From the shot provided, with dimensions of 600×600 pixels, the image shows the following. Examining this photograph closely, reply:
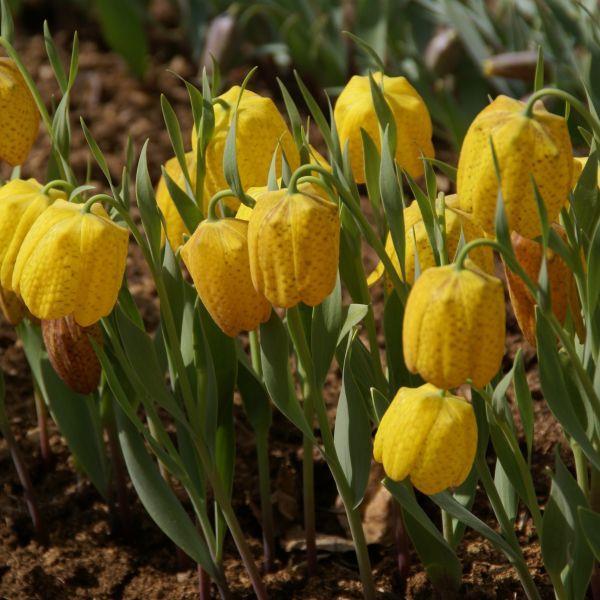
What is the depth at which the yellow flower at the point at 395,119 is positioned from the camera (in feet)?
5.00

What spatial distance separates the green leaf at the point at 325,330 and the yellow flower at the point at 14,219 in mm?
338

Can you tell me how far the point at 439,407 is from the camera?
125 centimetres

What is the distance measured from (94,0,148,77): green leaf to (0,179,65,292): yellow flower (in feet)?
6.76

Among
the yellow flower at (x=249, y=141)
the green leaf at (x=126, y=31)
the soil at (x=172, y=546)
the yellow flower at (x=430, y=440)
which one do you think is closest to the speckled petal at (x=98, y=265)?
the yellow flower at (x=249, y=141)

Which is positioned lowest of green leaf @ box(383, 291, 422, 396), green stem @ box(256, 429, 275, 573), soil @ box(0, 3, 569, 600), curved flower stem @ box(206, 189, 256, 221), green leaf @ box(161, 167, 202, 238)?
soil @ box(0, 3, 569, 600)

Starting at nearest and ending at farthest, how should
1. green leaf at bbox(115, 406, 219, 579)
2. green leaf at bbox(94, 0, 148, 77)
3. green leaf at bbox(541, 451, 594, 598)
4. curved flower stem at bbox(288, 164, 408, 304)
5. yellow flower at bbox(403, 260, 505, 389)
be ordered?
yellow flower at bbox(403, 260, 505, 389) → curved flower stem at bbox(288, 164, 408, 304) → green leaf at bbox(541, 451, 594, 598) → green leaf at bbox(115, 406, 219, 579) → green leaf at bbox(94, 0, 148, 77)

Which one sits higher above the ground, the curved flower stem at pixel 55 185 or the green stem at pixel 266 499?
the curved flower stem at pixel 55 185

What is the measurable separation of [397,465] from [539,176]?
1.07 feet

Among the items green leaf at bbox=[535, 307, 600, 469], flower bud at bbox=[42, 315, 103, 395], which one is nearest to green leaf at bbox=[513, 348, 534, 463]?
green leaf at bbox=[535, 307, 600, 469]

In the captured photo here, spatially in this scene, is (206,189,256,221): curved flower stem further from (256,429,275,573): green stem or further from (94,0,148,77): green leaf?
(94,0,148,77): green leaf

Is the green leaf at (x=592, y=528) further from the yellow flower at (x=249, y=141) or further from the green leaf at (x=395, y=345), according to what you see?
the yellow flower at (x=249, y=141)

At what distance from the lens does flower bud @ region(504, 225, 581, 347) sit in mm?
1352

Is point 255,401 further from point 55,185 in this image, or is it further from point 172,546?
point 55,185

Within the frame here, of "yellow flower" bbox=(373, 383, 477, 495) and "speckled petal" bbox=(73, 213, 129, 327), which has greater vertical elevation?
"speckled petal" bbox=(73, 213, 129, 327)
